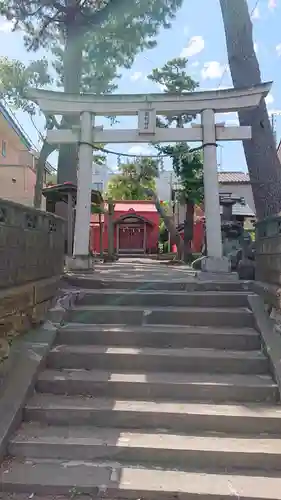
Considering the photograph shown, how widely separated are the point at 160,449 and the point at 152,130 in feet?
17.0

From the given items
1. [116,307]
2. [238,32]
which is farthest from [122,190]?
[116,307]

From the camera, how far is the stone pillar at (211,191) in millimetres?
6941

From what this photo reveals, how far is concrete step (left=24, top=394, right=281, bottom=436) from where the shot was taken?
352 cm

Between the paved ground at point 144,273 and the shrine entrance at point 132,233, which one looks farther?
the shrine entrance at point 132,233

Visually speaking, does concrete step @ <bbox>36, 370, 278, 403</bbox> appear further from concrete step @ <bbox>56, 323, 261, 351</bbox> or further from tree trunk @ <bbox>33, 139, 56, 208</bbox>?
tree trunk @ <bbox>33, 139, 56, 208</bbox>

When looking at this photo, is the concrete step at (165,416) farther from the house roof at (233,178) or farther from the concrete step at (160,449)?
the house roof at (233,178)

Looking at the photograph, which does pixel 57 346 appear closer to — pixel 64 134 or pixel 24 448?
pixel 24 448

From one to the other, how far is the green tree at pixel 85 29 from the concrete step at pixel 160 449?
31.9 ft

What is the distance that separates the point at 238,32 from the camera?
769cm

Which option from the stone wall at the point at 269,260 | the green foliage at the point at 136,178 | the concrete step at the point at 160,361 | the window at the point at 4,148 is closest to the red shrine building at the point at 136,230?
the green foliage at the point at 136,178

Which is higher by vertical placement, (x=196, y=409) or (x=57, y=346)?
(x=57, y=346)

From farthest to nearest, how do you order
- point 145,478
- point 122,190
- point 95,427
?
point 122,190 → point 95,427 → point 145,478

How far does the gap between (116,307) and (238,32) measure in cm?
552

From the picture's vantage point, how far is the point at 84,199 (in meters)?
7.30
